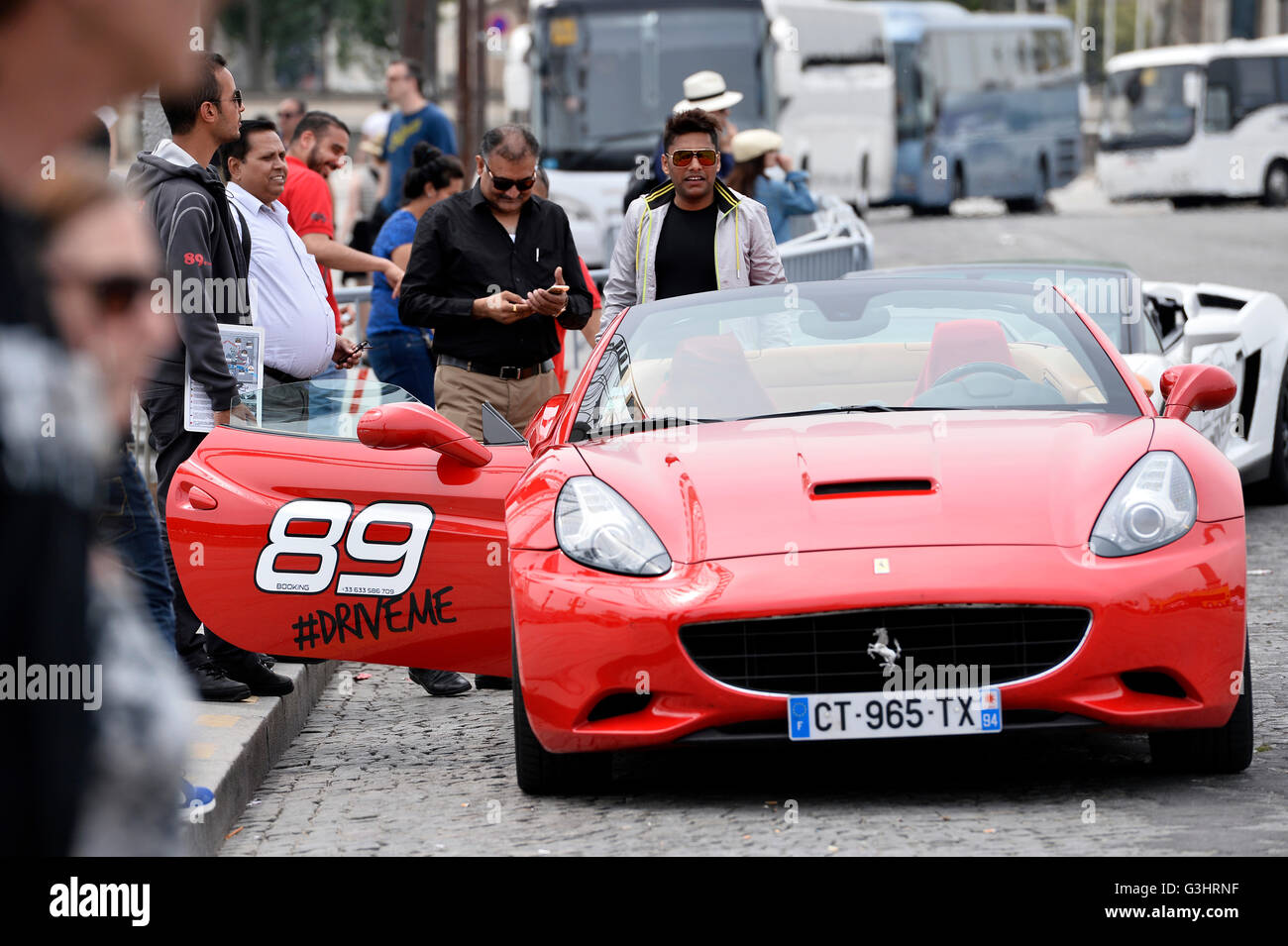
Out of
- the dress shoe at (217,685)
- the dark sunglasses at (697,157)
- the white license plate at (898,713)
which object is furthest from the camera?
the dark sunglasses at (697,157)

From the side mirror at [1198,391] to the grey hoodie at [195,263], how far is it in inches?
109

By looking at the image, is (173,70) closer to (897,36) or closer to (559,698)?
(559,698)

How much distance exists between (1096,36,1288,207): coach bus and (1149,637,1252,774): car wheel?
37157 millimetres

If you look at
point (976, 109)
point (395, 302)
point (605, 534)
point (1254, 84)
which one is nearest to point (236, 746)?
point (605, 534)

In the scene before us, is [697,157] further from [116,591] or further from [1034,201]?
[1034,201]

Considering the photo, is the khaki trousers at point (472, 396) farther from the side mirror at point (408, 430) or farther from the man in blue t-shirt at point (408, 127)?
the man in blue t-shirt at point (408, 127)

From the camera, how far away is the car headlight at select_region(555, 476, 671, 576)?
4.60m

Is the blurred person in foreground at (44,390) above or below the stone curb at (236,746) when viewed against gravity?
above

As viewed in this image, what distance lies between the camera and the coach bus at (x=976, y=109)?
3878 cm

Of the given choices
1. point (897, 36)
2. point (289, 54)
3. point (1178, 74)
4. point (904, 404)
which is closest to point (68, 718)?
point (904, 404)

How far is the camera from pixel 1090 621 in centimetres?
444

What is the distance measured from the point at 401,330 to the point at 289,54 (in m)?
54.4

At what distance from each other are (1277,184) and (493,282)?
117 ft

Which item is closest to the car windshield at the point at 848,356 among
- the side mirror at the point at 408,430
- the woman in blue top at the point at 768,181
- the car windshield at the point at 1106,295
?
the side mirror at the point at 408,430
